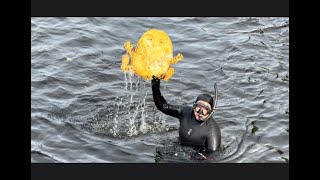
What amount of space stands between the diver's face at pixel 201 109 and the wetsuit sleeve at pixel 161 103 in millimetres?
424

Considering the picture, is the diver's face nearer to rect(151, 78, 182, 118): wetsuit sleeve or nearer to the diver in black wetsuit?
the diver in black wetsuit

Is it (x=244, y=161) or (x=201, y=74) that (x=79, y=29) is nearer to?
(x=201, y=74)

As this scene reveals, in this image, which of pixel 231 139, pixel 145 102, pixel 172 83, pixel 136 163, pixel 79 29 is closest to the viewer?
pixel 136 163

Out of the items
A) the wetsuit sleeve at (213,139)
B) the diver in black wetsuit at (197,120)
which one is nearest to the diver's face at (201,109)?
the diver in black wetsuit at (197,120)

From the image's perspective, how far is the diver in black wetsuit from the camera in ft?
29.2

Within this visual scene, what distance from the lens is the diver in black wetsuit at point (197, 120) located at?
29.2 ft

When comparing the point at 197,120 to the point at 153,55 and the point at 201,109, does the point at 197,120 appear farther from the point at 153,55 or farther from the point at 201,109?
the point at 153,55

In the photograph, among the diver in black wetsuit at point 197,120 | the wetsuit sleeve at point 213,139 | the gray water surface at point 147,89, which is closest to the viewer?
the diver in black wetsuit at point 197,120

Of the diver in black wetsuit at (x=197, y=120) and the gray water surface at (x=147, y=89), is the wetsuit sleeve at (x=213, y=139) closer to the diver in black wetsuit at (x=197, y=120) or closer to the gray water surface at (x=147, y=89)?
the diver in black wetsuit at (x=197, y=120)

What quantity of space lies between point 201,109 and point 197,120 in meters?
0.38

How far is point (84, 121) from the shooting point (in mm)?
10383

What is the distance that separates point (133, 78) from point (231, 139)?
131 inches

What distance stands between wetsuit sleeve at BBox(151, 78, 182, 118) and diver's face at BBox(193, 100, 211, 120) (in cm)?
42

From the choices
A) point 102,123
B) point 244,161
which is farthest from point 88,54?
point 244,161
